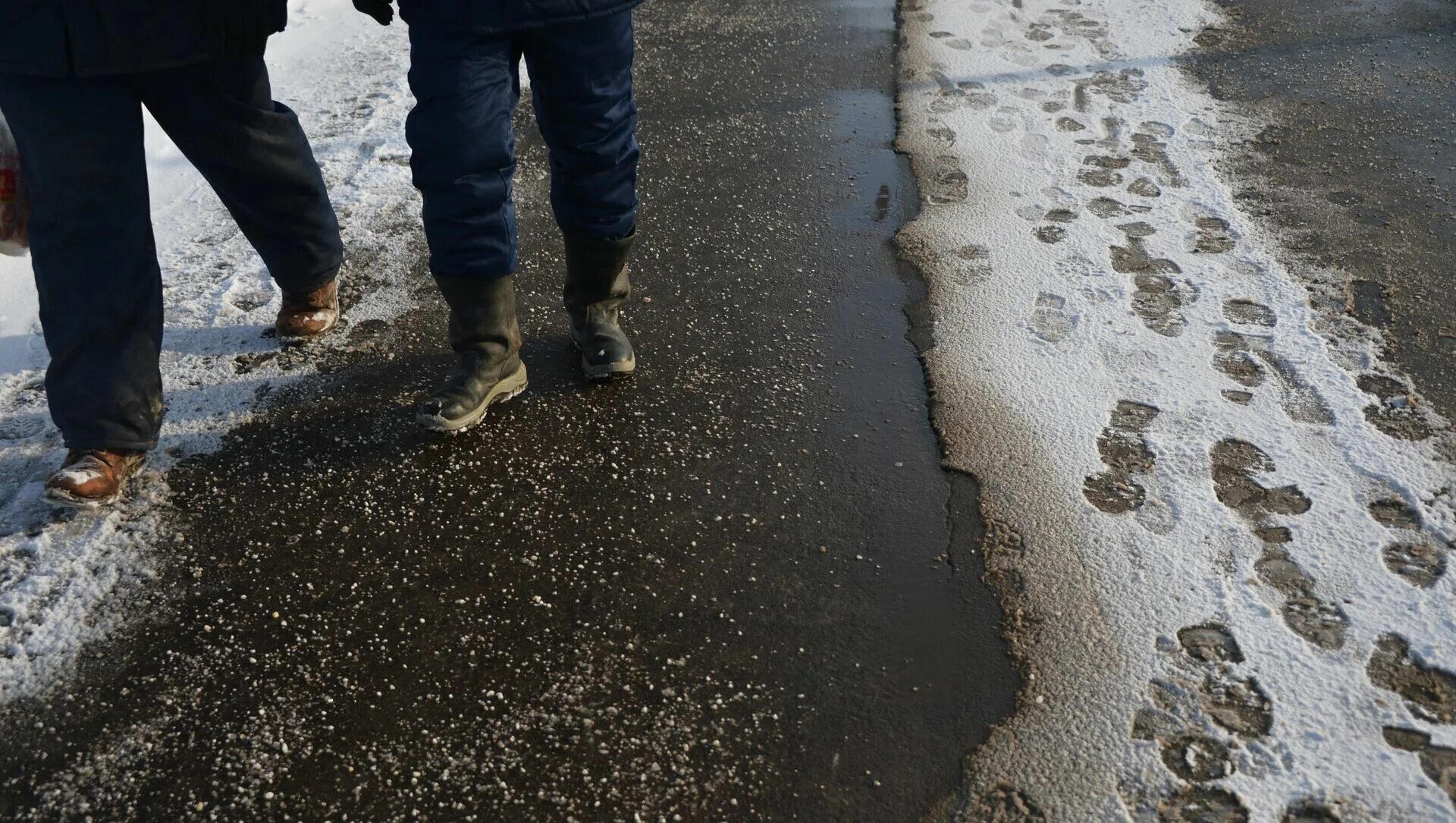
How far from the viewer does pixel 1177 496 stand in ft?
7.79

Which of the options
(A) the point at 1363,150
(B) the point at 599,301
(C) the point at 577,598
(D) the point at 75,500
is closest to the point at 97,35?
(D) the point at 75,500

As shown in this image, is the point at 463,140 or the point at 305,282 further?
the point at 305,282

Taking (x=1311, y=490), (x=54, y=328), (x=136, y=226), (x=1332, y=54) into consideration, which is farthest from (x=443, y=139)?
(x=1332, y=54)

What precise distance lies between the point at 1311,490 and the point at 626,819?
1.57 m

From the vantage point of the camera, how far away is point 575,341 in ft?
9.55

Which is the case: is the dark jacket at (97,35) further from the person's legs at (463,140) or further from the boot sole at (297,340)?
the boot sole at (297,340)

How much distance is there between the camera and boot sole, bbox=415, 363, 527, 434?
2578mm

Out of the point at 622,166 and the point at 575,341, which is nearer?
the point at 622,166

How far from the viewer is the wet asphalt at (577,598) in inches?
72.6

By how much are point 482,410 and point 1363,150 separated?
3.09m

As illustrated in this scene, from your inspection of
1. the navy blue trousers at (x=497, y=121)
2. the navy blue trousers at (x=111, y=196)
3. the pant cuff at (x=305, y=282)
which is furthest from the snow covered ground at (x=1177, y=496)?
the navy blue trousers at (x=111, y=196)

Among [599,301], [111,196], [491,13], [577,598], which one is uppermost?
[491,13]

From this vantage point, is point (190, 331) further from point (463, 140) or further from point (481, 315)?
point (463, 140)

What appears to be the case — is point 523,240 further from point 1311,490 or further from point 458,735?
point 1311,490
